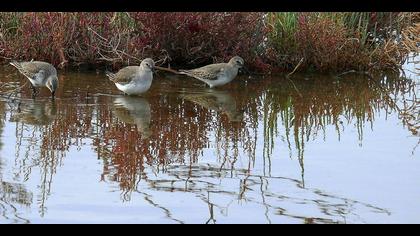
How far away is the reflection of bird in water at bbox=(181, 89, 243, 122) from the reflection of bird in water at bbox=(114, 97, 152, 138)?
758 millimetres

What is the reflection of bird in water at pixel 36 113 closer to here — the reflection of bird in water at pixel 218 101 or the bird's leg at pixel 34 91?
the bird's leg at pixel 34 91

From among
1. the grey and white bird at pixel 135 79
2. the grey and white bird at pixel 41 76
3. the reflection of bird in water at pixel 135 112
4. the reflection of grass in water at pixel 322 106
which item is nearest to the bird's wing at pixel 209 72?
the reflection of grass in water at pixel 322 106

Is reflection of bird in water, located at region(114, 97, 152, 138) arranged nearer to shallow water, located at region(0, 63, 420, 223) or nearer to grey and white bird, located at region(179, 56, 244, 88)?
shallow water, located at region(0, 63, 420, 223)

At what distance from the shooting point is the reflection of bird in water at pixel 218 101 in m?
12.3

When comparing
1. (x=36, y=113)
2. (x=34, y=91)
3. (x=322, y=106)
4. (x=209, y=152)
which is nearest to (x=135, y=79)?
(x=34, y=91)

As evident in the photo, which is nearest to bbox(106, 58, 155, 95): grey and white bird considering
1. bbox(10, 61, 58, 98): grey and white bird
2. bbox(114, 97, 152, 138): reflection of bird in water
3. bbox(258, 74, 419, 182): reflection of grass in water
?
bbox(114, 97, 152, 138): reflection of bird in water

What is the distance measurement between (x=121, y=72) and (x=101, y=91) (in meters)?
0.39

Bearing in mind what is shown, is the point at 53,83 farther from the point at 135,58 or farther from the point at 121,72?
the point at 135,58

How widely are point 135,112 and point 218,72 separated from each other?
240 centimetres

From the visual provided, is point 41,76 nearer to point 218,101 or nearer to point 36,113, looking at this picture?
point 36,113

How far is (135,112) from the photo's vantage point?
1201 centimetres

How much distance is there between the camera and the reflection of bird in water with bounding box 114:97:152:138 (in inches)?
439

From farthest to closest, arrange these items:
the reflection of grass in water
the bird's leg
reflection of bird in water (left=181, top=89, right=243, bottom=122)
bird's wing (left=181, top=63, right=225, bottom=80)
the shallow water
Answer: bird's wing (left=181, top=63, right=225, bottom=80) < the bird's leg < reflection of bird in water (left=181, top=89, right=243, bottom=122) < the reflection of grass in water < the shallow water
